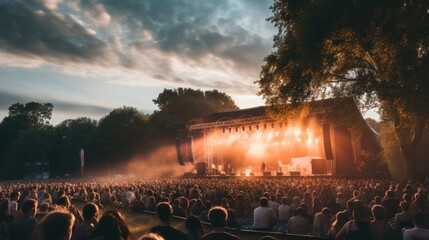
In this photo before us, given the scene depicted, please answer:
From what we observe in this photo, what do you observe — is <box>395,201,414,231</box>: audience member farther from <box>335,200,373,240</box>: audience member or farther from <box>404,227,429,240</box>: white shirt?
<box>335,200,373,240</box>: audience member

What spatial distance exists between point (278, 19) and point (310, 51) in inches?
237

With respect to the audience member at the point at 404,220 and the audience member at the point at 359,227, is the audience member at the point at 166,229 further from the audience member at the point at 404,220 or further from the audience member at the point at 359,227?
the audience member at the point at 404,220

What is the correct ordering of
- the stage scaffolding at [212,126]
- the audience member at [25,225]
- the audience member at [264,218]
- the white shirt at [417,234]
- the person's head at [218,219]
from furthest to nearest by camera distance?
the stage scaffolding at [212,126] → the audience member at [264,218] → the white shirt at [417,234] → the audience member at [25,225] → the person's head at [218,219]

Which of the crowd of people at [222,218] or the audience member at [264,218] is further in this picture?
the audience member at [264,218]

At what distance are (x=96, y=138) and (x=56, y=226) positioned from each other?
6377 cm

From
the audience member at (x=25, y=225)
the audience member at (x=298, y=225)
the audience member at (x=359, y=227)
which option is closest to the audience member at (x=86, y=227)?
the audience member at (x=25, y=225)

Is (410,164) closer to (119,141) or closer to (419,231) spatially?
(419,231)

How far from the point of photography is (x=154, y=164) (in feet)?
170

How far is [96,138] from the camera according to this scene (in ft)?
209

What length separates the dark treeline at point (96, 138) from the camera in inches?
2223

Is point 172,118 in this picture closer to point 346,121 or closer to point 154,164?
point 154,164

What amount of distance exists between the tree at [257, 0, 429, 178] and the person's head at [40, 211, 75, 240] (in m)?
13.0

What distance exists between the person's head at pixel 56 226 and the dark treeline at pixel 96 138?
48.3 metres

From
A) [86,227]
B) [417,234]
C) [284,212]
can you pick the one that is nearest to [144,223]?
[284,212]
